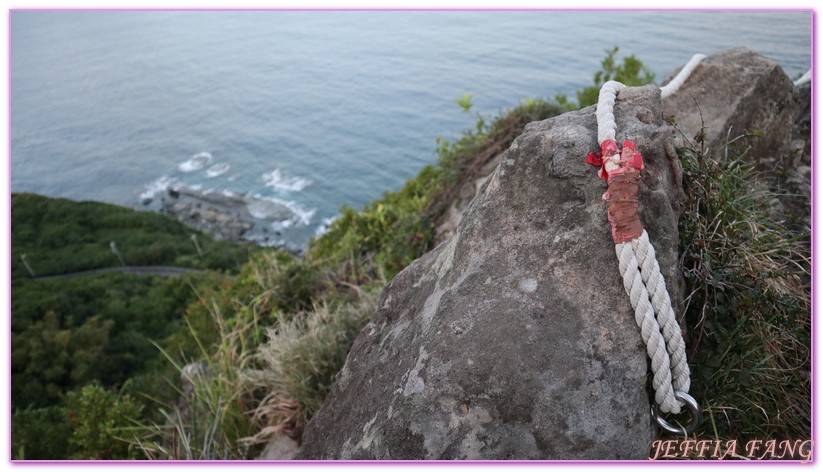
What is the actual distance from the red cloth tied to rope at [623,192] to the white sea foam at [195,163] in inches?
1280

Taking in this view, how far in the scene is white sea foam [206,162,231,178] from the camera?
102ft

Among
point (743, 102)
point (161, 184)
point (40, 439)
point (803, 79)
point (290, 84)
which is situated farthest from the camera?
point (161, 184)

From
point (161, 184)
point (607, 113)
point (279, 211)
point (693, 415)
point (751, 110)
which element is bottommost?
point (279, 211)

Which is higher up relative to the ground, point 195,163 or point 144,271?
point 195,163

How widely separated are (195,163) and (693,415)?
3276cm

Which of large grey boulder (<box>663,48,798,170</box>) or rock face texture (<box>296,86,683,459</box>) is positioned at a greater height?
large grey boulder (<box>663,48,798,170</box>)

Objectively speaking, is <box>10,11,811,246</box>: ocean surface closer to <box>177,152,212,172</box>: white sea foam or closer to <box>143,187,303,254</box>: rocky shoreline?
<box>177,152,212,172</box>: white sea foam

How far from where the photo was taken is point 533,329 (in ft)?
6.18

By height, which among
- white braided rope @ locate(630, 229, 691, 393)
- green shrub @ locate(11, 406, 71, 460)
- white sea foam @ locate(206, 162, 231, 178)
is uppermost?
white braided rope @ locate(630, 229, 691, 393)

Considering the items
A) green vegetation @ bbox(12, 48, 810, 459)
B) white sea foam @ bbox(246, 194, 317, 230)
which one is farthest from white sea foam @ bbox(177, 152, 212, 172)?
green vegetation @ bbox(12, 48, 810, 459)

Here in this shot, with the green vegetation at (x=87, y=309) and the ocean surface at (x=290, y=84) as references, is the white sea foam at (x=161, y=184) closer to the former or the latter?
the ocean surface at (x=290, y=84)

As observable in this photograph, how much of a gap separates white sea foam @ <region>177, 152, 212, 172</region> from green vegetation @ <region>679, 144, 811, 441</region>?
106ft

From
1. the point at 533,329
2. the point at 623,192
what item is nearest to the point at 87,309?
the point at 533,329

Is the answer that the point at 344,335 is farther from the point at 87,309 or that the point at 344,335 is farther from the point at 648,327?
the point at 87,309
